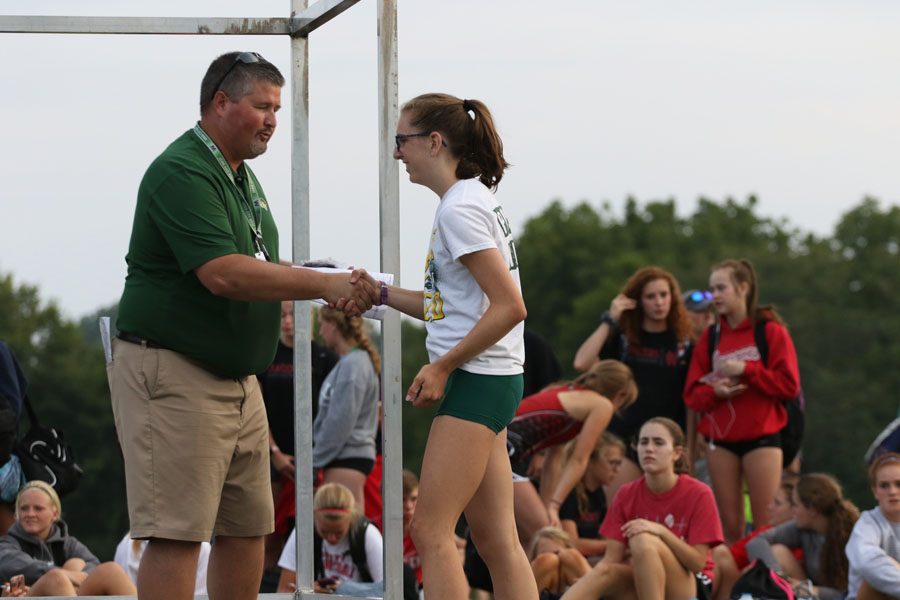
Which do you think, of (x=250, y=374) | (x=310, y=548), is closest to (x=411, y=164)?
(x=250, y=374)

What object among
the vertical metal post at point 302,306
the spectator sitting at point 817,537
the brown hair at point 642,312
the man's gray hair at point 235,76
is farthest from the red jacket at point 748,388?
the man's gray hair at point 235,76

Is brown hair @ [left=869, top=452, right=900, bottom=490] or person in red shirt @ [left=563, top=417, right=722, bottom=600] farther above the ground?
brown hair @ [left=869, top=452, right=900, bottom=490]

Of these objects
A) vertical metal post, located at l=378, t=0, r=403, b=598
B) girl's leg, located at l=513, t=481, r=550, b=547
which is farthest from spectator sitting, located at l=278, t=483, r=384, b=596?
vertical metal post, located at l=378, t=0, r=403, b=598

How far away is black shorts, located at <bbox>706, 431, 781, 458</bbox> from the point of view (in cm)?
841

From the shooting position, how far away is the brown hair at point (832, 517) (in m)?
8.09

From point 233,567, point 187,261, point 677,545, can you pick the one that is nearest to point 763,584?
point 677,545

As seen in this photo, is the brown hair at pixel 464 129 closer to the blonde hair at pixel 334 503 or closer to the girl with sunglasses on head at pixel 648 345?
the blonde hair at pixel 334 503

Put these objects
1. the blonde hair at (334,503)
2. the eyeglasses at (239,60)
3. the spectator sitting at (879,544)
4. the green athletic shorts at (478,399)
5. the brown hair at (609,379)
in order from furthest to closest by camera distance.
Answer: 1. the brown hair at (609,379)
2. the blonde hair at (334,503)
3. the spectator sitting at (879,544)
4. the eyeglasses at (239,60)
5. the green athletic shorts at (478,399)

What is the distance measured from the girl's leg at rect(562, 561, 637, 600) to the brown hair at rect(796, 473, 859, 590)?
1.22 m

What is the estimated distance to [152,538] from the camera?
4.64 meters

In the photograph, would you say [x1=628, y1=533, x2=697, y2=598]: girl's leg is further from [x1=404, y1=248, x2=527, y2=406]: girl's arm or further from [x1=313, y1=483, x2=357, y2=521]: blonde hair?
[x1=404, y1=248, x2=527, y2=406]: girl's arm

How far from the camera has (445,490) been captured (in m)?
4.52

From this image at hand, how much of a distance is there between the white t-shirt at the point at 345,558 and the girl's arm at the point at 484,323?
3737 millimetres

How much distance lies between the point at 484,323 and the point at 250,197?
991 mm
